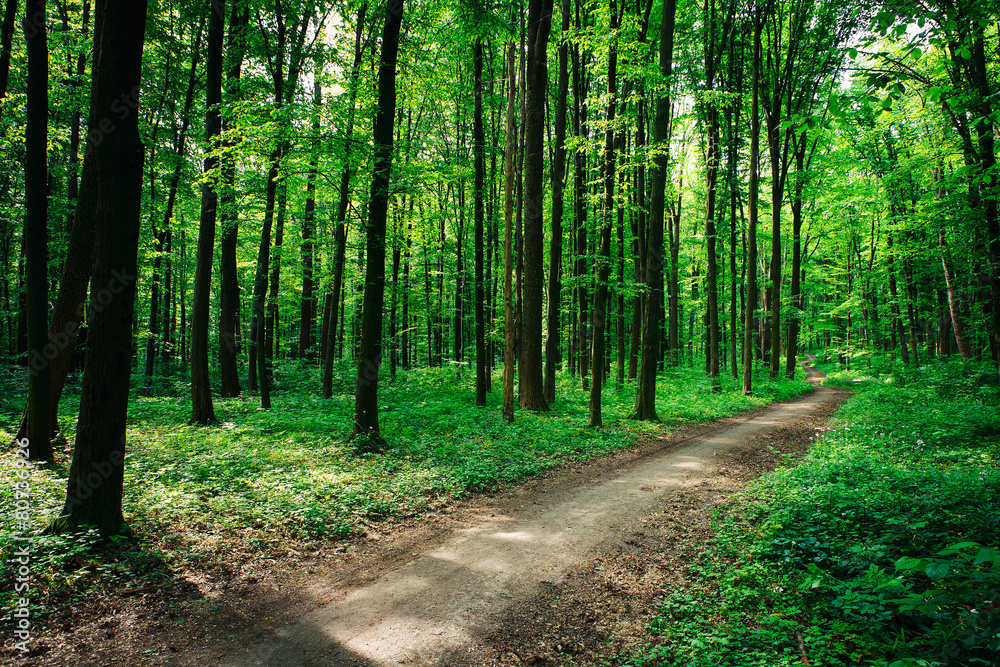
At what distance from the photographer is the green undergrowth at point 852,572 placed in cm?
313

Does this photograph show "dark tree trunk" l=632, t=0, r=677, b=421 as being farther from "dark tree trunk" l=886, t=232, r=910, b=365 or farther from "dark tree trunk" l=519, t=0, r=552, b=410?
"dark tree trunk" l=886, t=232, r=910, b=365

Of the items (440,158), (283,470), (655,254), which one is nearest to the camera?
(283,470)

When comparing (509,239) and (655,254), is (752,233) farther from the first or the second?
(509,239)

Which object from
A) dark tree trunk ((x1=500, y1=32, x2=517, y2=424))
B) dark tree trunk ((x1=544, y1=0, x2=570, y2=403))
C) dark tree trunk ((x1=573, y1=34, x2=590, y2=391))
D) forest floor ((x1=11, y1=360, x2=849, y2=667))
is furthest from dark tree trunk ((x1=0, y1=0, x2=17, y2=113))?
dark tree trunk ((x1=573, y1=34, x2=590, y2=391))

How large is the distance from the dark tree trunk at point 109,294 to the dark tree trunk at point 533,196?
993cm

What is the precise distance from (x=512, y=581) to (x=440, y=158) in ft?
81.3

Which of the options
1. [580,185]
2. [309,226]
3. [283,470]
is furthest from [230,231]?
[580,185]

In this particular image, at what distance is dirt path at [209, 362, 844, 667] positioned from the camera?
3.69 meters

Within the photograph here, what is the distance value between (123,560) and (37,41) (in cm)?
842

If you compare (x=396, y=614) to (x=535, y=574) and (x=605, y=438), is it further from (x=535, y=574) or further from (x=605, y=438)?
(x=605, y=438)

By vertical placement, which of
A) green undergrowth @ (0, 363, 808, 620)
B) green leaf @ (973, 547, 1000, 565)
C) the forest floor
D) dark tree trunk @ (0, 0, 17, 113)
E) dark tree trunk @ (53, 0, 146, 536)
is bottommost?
the forest floor

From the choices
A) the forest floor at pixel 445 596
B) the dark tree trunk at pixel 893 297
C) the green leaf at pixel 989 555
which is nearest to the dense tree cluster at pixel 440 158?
the dark tree trunk at pixel 893 297

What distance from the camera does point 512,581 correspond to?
186 inches
